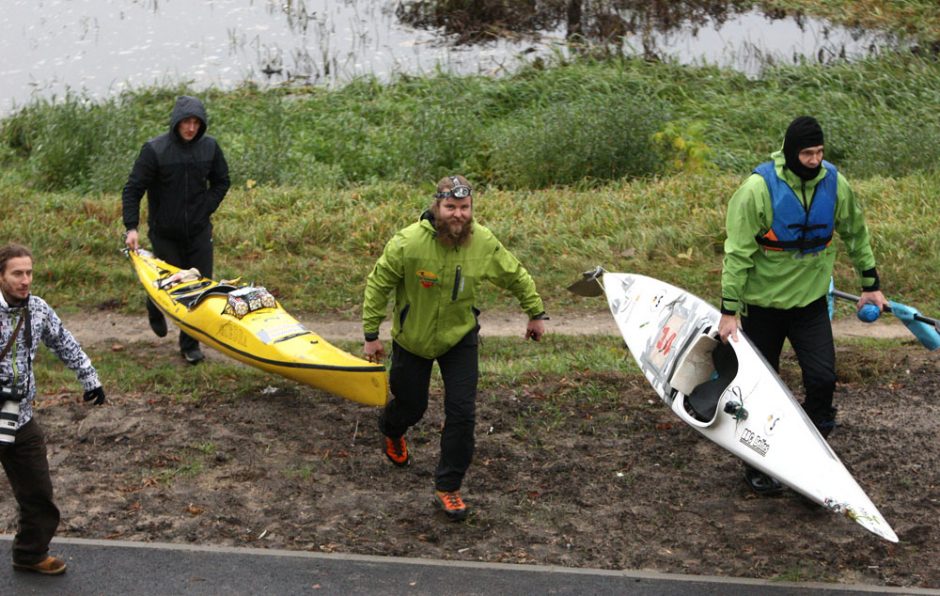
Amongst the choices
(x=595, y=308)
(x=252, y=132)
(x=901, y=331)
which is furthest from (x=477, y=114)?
(x=901, y=331)

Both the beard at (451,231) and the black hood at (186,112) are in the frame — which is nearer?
the beard at (451,231)

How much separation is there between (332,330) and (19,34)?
46.2 feet

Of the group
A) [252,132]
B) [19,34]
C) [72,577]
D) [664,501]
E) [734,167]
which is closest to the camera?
[72,577]

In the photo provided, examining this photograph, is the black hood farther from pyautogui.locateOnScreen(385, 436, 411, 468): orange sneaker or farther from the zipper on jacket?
the zipper on jacket

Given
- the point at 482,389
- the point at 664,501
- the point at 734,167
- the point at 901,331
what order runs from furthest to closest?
1. the point at 734,167
2. the point at 901,331
3. the point at 482,389
4. the point at 664,501

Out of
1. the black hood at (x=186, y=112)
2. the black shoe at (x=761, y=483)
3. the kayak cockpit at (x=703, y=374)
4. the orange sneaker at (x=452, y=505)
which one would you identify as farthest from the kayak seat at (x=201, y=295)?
the black shoe at (x=761, y=483)

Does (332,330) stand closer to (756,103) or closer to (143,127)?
(143,127)

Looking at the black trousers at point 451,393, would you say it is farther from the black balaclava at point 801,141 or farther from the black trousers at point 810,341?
the black balaclava at point 801,141

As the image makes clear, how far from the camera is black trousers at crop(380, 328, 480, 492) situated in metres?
6.54

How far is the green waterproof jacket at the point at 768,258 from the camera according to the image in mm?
6508

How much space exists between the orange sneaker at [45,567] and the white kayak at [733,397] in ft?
11.6

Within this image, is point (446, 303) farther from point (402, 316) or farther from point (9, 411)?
point (9, 411)

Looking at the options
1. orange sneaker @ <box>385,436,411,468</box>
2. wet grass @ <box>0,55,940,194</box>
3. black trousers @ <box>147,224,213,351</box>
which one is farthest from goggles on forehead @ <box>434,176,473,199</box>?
wet grass @ <box>0,55,940,194</box>

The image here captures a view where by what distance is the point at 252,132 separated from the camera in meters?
16.5
